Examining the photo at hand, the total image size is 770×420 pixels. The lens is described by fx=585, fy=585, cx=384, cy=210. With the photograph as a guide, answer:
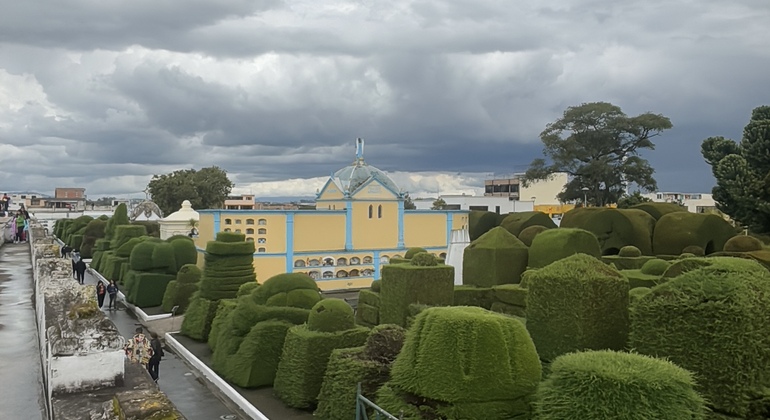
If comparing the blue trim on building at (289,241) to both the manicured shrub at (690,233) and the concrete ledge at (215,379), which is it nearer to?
the concrete ledge at (215,379)

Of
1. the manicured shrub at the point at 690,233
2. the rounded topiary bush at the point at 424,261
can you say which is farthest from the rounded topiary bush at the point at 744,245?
the rounded topiary bush at the point at 424,261

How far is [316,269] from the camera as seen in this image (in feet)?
106

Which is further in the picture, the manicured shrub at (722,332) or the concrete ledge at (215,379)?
Answer: the concrete ledge at (215,379)

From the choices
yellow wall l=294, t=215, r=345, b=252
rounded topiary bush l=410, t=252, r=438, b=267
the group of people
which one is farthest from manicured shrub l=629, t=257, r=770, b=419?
yellow wall l=294, t=215, r=345, b=252

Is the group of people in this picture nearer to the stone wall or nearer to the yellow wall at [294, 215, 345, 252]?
the stone wall

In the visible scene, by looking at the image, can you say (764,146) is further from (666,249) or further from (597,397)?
(597,397)

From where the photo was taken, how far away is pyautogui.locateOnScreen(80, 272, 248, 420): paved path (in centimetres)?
1267

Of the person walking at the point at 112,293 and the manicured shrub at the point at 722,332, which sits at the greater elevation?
the manicured shrub at the point at 722,332

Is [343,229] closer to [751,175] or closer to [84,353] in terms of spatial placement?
[751,175]

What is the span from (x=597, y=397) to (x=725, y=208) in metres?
17.3

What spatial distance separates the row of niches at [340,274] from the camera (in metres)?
32.1

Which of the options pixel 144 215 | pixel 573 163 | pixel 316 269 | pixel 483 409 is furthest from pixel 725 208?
pixel 144 215

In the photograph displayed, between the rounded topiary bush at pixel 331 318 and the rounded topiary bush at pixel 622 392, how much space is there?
21.7ft

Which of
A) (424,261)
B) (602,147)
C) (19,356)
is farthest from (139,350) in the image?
(602,147)
